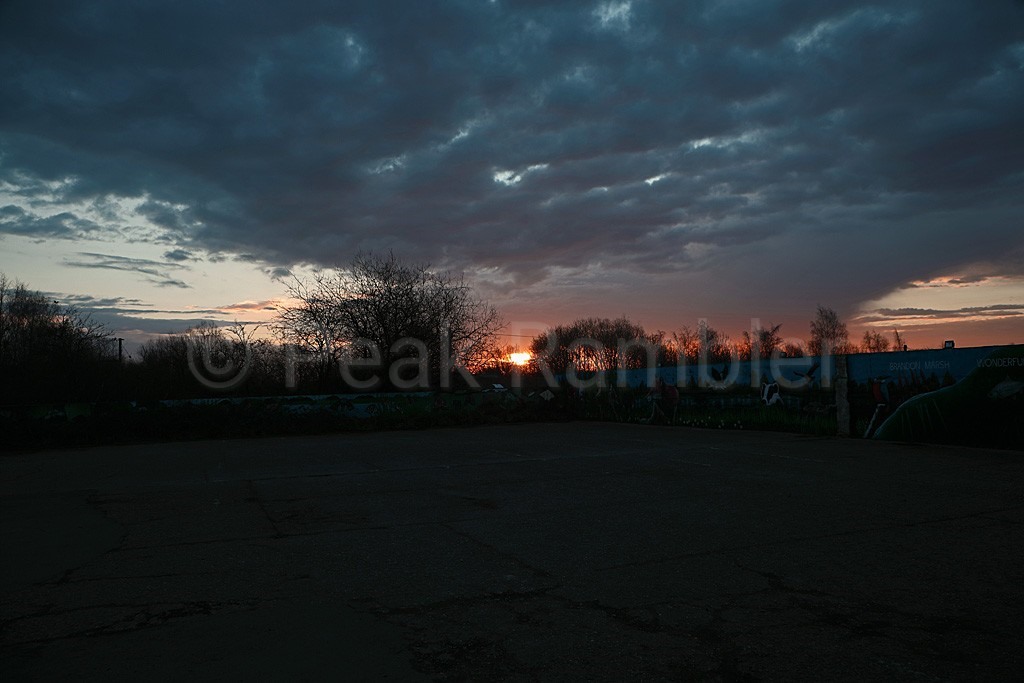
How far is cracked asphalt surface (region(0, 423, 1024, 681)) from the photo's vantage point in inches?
158

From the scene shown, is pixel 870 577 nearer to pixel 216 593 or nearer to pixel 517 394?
pixel 216 593

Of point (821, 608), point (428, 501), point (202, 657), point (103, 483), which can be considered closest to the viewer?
point (202, 657)

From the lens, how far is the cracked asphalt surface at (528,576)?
402 centimetres

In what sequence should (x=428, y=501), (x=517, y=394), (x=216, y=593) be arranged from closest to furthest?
(x=216, y=593) → (x=428, y=501) → (x=517, y=394)

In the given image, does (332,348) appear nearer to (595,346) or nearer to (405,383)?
(405,383)

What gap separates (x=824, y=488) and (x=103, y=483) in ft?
38.9

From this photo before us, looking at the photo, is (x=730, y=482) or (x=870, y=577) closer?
(x=870, y=577)

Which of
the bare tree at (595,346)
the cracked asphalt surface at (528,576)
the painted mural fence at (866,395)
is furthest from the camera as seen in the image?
the bare tree at (595,346)

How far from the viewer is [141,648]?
14.0 ft

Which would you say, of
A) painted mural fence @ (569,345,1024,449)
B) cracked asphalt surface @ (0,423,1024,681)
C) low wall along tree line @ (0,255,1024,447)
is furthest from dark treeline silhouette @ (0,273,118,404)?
painted mural fence @ (569,345,1024,449)

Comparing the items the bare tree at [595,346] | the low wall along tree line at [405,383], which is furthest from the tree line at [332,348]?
the bare tree at [595,346]

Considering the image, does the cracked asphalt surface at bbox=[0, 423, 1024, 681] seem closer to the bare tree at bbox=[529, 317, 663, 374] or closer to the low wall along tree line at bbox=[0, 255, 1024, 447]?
the low wall along tree line at bbox=[0, 255, 1024, 447]

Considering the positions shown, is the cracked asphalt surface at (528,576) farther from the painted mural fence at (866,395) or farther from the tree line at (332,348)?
the tree line at (332,348)

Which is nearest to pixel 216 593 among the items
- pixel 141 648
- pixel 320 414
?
pixel 141 648
